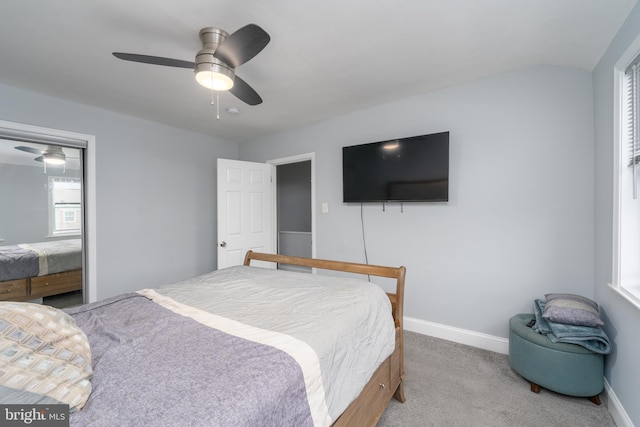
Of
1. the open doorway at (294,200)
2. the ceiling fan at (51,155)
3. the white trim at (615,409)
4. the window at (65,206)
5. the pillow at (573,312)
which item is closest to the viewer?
the white trim at (615,409)

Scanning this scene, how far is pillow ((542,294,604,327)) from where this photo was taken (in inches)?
66.2

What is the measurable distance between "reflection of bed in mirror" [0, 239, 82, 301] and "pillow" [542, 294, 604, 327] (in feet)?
14.8

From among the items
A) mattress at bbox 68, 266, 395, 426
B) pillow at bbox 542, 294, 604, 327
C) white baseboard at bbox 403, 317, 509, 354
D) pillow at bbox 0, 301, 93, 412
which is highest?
pillow at bbox 0, 301, 93, 412

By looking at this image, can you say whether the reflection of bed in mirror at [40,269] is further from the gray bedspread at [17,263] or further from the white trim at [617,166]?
the white trim at [617,166]

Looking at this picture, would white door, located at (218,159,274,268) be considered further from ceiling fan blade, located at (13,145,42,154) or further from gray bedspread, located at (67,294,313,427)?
gray bedspread, located at (67,294,313,427)

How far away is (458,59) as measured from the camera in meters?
2.05

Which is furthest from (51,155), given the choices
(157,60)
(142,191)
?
(157,60)

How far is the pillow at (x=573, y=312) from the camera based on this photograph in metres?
1.68

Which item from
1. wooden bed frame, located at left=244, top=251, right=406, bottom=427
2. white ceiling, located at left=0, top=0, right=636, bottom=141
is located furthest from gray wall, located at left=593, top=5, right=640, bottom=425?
wooden bed frame, located at left=244, top=251, right=406, bottom=427

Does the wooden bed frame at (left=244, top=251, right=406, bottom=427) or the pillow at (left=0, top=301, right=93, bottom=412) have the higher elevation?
the pillow at (left=0, top=301, right=93, bottom=412)

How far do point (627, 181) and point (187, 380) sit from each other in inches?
97.2
